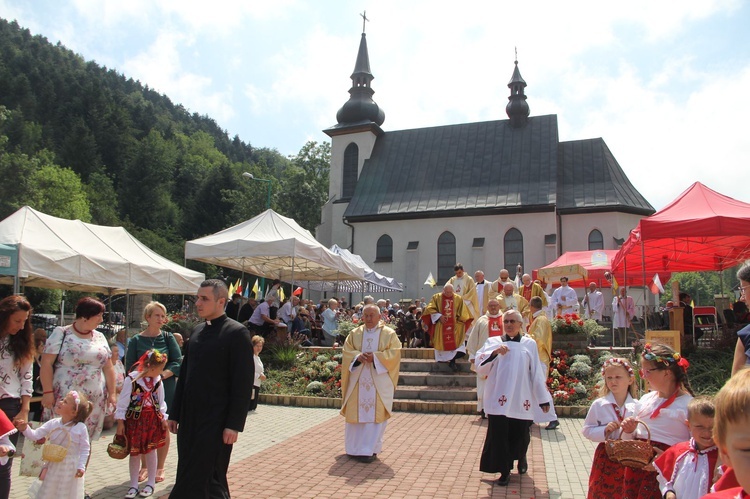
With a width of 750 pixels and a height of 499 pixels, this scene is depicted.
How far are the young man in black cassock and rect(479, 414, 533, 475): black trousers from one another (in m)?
3.22

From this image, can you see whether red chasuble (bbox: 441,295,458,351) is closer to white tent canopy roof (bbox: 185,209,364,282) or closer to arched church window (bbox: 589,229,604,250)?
white tent canopy roof (bbox: 185,209,364,282)

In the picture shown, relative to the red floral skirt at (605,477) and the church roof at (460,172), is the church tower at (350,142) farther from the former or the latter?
the red floral skirt at (605,477)

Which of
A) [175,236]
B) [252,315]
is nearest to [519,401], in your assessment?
[252,315]

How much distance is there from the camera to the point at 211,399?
186 inches

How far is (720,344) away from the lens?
39.5ft

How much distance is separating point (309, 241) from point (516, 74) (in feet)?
104

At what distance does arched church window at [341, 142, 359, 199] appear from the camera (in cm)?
4356

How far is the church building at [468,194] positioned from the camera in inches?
1417

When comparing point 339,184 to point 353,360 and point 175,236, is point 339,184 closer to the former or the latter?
point 175,236

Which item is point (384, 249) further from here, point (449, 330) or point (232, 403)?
point (232, 403)

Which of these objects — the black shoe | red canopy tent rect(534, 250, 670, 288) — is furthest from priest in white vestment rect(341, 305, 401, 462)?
red canopy tent rect(534, 250, 670, 288)

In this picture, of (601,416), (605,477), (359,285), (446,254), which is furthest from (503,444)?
(446,254)

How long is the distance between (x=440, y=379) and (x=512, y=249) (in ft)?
79.3

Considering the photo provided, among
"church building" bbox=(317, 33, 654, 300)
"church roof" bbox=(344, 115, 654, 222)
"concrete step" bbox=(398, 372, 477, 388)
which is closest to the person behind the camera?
"concrete step" bbox=(398, 372, 477, 388)
